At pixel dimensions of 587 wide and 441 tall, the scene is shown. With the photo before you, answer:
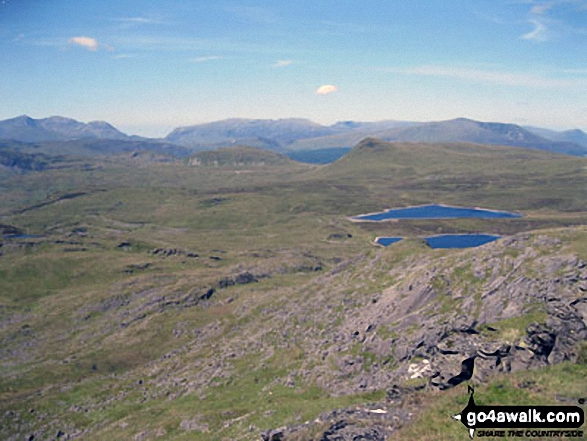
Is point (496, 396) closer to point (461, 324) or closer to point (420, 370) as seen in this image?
point (420, 370)

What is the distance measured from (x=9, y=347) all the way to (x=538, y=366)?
123 metres

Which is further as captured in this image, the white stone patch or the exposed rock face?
the white stone patch

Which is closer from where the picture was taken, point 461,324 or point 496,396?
point 496,396

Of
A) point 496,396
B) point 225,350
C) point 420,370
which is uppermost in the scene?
point 496,396

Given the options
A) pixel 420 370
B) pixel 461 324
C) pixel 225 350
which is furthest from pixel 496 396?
pixel 225 350

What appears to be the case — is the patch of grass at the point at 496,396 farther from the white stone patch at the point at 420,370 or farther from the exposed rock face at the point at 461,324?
the white stone patch at the point at 420,370

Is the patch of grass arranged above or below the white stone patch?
above

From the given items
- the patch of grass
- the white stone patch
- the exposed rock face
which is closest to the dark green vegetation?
the patch of grass

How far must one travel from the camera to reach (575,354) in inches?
1462

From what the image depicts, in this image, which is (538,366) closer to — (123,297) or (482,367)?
(482,367)

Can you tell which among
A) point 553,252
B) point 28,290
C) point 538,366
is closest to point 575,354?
point 538,366

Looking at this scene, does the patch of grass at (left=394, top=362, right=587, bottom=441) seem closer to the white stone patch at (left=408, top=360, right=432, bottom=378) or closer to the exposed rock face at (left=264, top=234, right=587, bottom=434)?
the exposed rock face at (left=264, top=234, right=587, bottom=434)

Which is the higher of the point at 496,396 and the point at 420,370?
the point at 496,396

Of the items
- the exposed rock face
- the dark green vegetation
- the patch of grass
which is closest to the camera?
the patch of grass
